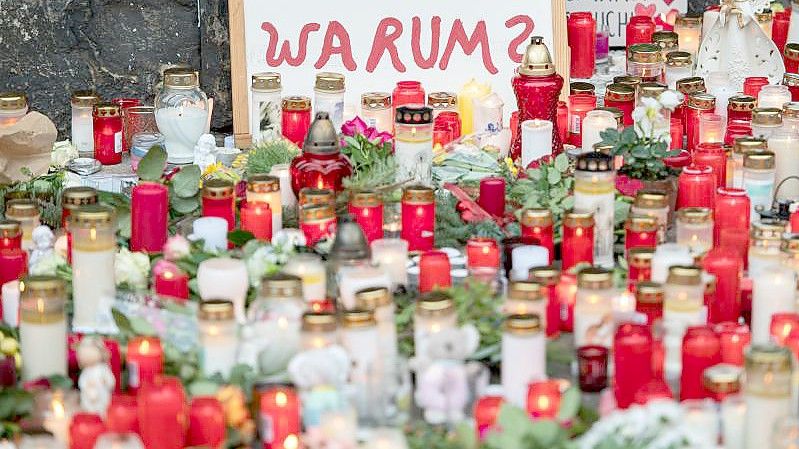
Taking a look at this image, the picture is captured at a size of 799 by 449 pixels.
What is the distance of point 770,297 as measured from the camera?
2338 millimetres

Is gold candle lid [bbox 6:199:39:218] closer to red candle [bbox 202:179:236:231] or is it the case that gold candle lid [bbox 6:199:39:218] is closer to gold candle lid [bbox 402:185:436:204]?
red candle [bbox 202:179:236:231]

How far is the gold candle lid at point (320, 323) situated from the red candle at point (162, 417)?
8.0 inches

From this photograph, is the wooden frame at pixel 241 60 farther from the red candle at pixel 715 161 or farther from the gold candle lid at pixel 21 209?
Answer: the gold candle lid at pixel 21 209

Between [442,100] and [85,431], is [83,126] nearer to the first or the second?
[442,100]

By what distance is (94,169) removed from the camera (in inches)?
132

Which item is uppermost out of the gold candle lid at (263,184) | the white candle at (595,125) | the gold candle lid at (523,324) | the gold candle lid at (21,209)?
the white candle at (595,125)

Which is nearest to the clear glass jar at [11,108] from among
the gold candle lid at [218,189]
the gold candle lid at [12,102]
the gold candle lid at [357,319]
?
the gold candle lid at [12,102]

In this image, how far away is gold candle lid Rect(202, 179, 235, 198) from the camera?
2785mm

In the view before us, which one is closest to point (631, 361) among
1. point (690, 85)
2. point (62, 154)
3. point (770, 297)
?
point (770, 297)

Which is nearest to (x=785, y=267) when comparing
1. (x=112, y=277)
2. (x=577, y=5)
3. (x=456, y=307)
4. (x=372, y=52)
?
(x=456, y=307)

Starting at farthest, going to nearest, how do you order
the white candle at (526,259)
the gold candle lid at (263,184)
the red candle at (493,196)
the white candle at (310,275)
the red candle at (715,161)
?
the red candle at (715,161), the red candle at (493,196), the gold candle lid at (263,184), the white candle at (526,259), the white candle at (310,275)

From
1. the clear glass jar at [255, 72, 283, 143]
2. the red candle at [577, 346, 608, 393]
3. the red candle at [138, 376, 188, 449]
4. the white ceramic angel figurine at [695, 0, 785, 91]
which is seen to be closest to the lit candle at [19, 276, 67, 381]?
the red candle at [138, 376, 188, 449]

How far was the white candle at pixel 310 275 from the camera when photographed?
2309 mm

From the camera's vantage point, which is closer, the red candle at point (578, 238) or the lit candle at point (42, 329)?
the lit candle at point (42, 329)
